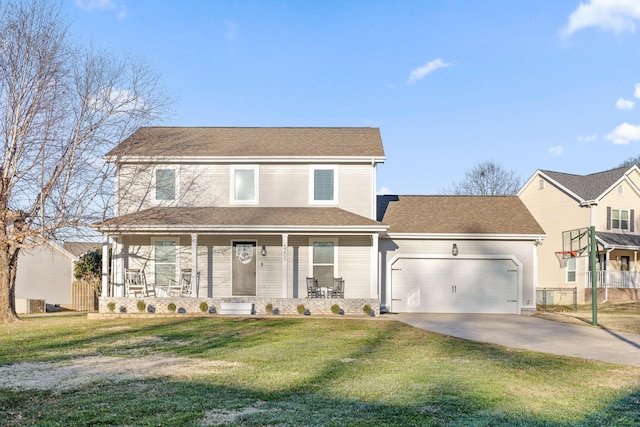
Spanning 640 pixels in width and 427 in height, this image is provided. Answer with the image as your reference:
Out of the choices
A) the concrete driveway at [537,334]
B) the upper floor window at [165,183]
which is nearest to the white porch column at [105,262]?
the upper floor window at [165,183]

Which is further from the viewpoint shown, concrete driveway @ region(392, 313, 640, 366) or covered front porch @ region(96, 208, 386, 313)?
covered front porch @ region(96, 208, 386, 313)

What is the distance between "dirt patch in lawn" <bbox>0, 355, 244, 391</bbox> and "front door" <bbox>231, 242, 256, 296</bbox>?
361 inches

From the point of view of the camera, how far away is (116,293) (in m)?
19.2

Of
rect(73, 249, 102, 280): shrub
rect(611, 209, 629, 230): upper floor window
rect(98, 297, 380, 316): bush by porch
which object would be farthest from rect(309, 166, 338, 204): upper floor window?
rect(611, 209, 629, 230): upper floor window

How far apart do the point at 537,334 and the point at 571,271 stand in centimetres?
1354

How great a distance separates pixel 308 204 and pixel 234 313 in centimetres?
473

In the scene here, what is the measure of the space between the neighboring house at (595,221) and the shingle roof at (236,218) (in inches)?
517

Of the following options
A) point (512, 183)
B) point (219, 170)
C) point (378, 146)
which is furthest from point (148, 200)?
point (512, 183)

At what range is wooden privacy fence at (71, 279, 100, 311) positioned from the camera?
22.1 meters

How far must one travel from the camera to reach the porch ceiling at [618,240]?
82.6 ft

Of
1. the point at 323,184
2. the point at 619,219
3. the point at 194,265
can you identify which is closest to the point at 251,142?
the point at 323,184

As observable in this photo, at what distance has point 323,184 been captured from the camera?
20031 mm

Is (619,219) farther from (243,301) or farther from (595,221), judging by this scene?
(243,301)

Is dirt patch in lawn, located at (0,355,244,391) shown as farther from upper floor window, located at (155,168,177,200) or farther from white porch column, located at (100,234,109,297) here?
upper floor window, located at (155,168,177,200)
